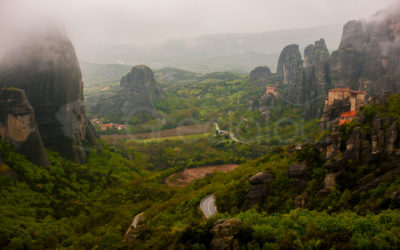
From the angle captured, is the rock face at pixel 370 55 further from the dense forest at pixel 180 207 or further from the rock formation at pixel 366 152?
the rock formation at pixel 366 152

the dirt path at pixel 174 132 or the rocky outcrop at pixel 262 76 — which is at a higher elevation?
the rocky outcrop at pixel 262 76

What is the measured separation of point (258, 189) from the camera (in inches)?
1265

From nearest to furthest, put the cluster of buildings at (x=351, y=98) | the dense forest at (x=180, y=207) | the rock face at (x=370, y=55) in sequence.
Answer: the dense forest at (x=180, y=207), the cluster of buildings at (x=351, y=98), the rock face at (x=370, y=55)

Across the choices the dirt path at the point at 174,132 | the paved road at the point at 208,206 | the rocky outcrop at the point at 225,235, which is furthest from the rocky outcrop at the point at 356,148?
the dirt path at the point at 174,132

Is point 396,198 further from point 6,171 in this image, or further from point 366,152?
point 6,171

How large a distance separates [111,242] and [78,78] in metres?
43.3

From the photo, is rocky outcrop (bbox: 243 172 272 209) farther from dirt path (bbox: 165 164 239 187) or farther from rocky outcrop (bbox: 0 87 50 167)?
rocky outcrop (bbox: 0 87 50 167)

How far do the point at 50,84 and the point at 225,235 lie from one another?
161 ft

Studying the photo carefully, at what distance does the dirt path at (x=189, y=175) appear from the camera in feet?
218

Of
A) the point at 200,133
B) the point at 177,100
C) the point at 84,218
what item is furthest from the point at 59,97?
the point at 177,100

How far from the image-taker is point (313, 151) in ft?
109

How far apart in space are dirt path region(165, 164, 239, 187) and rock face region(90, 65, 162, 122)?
214 feet

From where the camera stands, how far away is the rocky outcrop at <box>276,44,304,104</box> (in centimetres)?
11044

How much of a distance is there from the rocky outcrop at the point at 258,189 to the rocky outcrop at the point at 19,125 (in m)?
33.8
